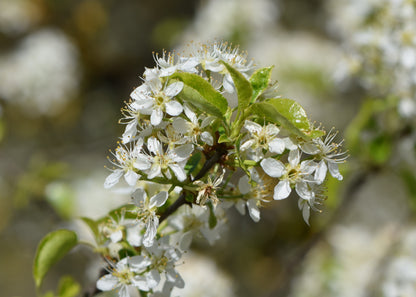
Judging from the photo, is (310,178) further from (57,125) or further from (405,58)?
(57,125)

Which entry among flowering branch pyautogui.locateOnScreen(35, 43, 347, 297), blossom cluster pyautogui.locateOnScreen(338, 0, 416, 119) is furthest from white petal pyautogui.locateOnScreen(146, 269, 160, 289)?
blossom cluster pyautogui.locateOnScreen(338, 0, 416, 119)

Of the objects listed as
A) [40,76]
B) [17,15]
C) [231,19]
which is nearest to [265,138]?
[231,19]

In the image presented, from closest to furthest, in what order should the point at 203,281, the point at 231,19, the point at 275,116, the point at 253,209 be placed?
the point at 275,116, the point at 253,209, the point at 203,281, the point at 231,19

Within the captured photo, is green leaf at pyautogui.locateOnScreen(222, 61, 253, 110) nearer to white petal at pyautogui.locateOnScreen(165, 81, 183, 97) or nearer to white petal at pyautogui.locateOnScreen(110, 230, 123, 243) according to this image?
white petal at pyautogui.locateOnScreen(165, 81, 183, 97)

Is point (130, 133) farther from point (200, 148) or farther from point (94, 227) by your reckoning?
point (94, 227)

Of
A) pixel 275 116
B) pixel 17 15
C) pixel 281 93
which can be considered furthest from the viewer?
pixel 17 15

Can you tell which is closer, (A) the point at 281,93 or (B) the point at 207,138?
(B) the point at 207,138
